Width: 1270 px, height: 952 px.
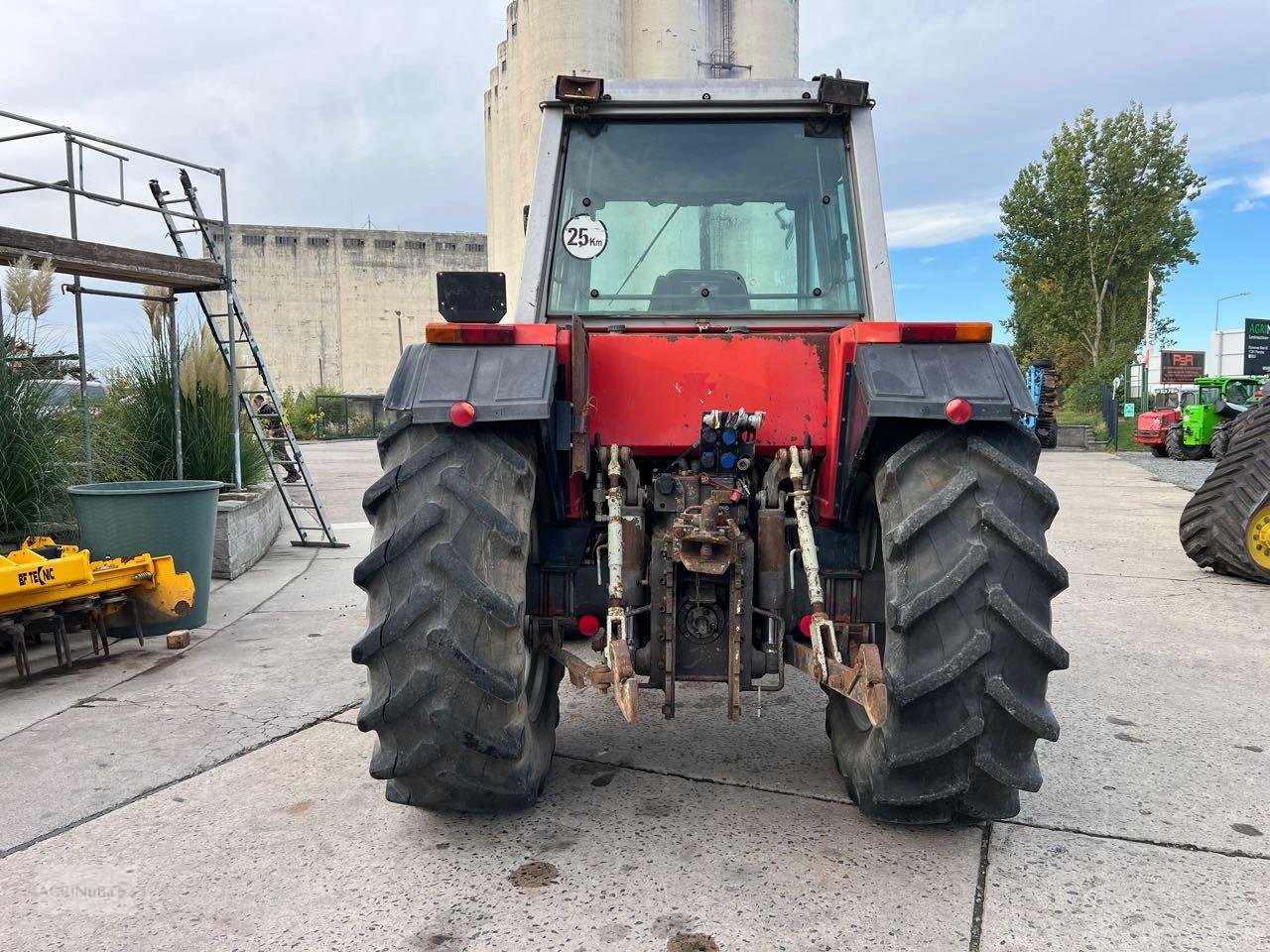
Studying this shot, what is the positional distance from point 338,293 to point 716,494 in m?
45.7

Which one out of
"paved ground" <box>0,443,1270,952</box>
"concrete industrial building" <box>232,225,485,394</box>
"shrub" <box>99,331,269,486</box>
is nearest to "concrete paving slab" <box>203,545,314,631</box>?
"shrub" <box>99,331,269,486</box>

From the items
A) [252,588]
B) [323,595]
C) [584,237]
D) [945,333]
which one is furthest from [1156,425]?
[945,333]

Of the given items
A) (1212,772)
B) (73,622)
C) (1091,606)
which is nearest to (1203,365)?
(1091,606)

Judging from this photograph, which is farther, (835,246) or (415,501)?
(835,246)

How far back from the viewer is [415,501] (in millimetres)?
2545

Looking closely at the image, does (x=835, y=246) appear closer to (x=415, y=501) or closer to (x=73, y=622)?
(x=415, y=501)

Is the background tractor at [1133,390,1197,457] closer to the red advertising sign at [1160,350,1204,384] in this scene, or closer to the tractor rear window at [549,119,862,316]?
the red advertising sign at [1160,350,1204,384]

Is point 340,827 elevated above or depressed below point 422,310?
below

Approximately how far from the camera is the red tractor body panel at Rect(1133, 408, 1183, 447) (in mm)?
21719

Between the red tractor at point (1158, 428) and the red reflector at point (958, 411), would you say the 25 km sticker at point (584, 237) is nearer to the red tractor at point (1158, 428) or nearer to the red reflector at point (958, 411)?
the red reflector at point (958, 411)

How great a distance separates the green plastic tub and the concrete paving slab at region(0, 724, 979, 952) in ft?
7.94

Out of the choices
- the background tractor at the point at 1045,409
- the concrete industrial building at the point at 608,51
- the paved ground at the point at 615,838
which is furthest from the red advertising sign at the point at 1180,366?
the paved ground at the point at 615,838

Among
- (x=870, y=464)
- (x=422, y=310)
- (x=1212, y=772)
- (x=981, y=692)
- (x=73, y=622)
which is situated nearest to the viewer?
(x=981, y=692)

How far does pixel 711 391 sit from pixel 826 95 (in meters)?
1.33
